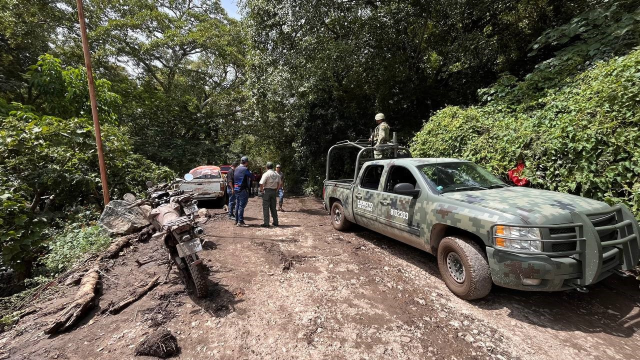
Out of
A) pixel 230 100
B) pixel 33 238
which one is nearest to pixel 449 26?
pixel 33 238

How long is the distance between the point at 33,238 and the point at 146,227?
1.77 metres

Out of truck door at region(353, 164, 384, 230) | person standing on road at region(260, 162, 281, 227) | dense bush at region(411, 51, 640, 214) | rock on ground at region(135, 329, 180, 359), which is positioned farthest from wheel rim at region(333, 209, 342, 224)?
rock on ground at region(135, 329, 180, 359)

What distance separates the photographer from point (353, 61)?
10.7 meters

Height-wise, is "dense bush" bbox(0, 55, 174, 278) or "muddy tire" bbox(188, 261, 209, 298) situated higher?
"dense bush" bbox(0, 55, 174, 278)

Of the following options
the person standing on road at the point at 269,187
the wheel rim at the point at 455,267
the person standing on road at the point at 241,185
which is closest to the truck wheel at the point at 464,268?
the wheel rim at the point at 455,267

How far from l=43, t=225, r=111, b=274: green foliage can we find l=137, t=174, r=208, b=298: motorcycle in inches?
69.7

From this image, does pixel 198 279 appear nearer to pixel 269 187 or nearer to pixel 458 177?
pixel 269 187

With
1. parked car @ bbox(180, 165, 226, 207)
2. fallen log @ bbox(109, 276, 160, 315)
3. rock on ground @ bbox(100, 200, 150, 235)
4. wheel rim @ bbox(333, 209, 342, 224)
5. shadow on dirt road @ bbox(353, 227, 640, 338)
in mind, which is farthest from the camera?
parked car @ bbox(180, 165, 226, 207)

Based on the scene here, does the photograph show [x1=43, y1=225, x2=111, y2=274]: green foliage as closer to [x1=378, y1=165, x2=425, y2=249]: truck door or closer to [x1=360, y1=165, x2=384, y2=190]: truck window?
[x1=360, y1=165, x2=384, y2=190]: truck window

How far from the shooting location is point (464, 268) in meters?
3.24

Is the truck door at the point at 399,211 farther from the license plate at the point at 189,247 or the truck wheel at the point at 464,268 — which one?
the license plate at the point at 189,247

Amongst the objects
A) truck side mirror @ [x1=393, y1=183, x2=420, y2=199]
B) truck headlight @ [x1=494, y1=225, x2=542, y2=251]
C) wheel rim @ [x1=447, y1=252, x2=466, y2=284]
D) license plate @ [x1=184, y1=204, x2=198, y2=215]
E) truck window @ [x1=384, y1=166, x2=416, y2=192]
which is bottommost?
wheel rim @ [x1=447, y1=252, x2=466, y2=284]

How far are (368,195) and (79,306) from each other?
4.33 m

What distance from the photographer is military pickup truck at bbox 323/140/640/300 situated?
108 inches
